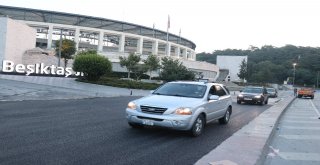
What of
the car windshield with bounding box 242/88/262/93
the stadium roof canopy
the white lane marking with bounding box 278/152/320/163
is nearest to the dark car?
the car windshield with bounding box 242/88/262/93

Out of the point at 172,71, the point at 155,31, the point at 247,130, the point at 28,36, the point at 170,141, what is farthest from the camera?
the point at 155,31

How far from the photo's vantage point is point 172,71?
4297cm

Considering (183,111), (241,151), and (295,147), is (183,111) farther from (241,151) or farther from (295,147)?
(295,147)

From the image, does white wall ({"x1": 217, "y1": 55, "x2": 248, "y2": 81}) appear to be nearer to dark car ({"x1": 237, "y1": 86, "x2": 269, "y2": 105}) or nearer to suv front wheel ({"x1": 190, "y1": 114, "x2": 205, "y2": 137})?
dark car ({"x1": 237, "y1": 86, "x2": 269, "y2": 105})

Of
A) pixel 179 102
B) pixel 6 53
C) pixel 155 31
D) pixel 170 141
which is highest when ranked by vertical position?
pixel 155 31

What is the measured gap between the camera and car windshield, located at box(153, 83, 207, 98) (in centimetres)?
999

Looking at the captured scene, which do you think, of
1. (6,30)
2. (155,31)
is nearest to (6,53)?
(6,30)

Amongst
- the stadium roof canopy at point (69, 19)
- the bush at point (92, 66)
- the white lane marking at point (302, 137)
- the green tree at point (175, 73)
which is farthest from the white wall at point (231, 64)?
the white lane marking at point (302, 137)

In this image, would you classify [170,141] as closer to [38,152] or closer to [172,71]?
[38,152]

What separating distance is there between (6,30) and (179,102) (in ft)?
116

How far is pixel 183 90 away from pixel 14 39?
36.6 meters

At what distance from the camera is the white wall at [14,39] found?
38906 mm

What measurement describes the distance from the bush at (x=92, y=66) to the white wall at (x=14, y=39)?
10.4 metres

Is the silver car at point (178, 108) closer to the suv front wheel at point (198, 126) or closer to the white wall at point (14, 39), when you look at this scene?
the suv front wheel at point (198, 126)
